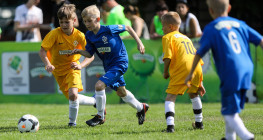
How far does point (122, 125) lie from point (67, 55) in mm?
1387

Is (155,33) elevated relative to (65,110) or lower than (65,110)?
elevated

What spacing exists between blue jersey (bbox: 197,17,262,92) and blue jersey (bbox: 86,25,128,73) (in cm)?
240

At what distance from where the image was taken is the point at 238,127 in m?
4.79

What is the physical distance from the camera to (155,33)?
11977 mm

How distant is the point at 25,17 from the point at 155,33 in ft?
10.8

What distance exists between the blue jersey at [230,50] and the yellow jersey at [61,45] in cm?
306

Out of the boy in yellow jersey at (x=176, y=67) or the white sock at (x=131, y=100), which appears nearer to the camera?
the boy in yellow jersey at (x=176, y=67)

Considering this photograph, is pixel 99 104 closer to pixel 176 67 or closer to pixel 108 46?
pixel 108 46

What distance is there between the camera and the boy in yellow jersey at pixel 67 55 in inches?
294

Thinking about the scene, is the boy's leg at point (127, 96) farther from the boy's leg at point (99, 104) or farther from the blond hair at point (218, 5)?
the blond hair at point (218, 5)

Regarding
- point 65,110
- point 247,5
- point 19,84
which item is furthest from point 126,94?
point 247,5

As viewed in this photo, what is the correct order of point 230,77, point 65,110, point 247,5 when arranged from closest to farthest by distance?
point 230,77, point 65,110, point 247,5

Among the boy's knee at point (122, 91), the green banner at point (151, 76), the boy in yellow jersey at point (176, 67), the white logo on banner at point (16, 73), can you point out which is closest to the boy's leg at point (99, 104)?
the boy's knee at point (122, 91)

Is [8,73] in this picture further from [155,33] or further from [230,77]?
[230,77]
